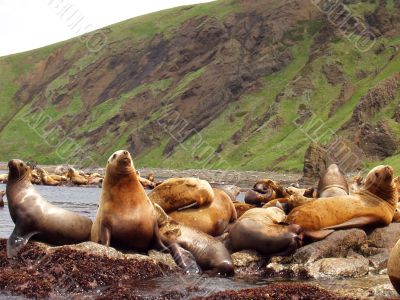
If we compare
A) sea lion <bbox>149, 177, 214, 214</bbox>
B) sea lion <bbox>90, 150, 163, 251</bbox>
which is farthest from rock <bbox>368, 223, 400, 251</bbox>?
sea lion <bbox>90, 150, 163, 251</bbox>

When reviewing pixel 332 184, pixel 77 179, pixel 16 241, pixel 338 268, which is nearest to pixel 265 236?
pixel 338 268

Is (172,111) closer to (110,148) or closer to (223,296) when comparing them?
(110,148)

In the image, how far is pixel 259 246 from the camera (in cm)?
1490

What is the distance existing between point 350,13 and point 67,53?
94.4 meters

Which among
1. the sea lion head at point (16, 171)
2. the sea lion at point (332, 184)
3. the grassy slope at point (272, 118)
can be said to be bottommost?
the grassy slope at point (272, 118)

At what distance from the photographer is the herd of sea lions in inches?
547

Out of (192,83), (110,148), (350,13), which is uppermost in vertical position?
(350,13)

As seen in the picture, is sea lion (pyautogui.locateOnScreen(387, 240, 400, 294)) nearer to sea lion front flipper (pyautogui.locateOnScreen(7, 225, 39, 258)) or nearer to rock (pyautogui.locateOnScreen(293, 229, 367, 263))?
rock (pyautogui.locateOnScreen(293, 229, 367, 263))

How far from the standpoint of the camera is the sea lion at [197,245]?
1410cm

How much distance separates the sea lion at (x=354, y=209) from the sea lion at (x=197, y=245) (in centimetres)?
220

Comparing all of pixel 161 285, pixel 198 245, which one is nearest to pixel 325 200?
pixel 198 245

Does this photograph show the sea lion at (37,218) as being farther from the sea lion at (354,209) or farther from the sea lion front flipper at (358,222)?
the sea lion front flipper at (358,222)

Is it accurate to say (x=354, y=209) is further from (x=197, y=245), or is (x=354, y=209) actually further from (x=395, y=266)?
(x=395, y=266)

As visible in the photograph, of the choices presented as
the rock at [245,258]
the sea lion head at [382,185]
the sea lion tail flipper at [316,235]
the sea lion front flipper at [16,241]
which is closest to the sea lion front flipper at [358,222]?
the sea lion tail flipper at [316,235]
